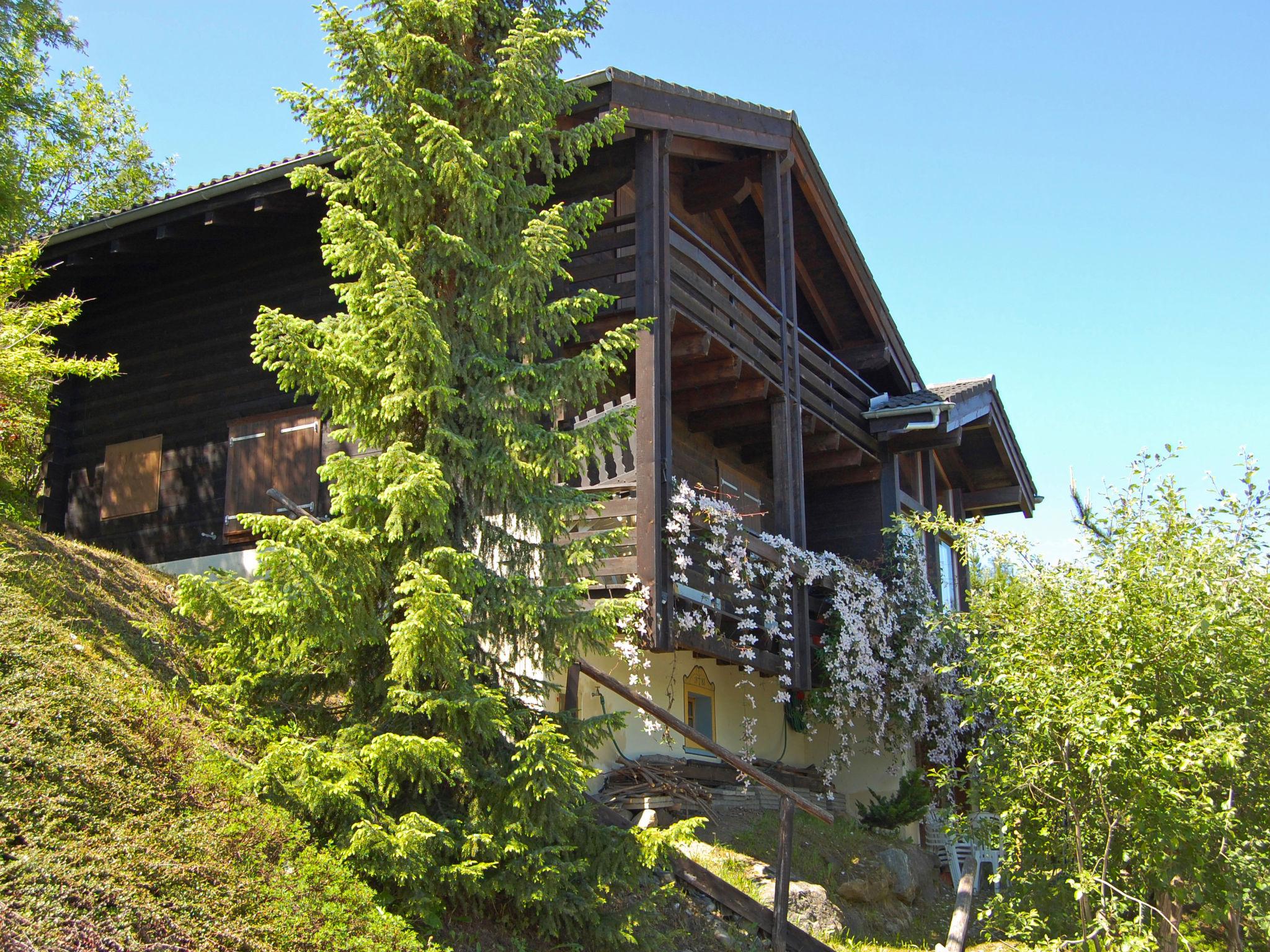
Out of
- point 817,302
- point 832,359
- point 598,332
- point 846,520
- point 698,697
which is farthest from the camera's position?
point 817,302

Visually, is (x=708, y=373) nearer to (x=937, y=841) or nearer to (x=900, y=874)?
(x=900, y=874)

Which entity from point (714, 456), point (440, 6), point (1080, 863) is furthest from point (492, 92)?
point (714, 456)

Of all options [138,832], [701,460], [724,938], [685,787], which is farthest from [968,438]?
[138,832]

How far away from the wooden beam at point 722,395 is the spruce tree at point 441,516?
15.9 feet

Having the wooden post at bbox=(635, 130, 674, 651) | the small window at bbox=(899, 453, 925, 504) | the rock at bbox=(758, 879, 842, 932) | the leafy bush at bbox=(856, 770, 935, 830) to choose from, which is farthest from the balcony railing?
the rock at bbox=(758, 879, 842, 932)

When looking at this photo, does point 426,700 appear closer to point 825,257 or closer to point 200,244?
point 200,244

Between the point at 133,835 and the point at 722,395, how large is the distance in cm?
906

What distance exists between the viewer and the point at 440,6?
8531 millimetres

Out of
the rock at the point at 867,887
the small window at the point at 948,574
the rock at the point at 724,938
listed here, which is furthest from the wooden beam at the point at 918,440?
the rock at the point at 724,938

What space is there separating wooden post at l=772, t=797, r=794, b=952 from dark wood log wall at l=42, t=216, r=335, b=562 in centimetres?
762

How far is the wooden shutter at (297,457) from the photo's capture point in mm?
13523

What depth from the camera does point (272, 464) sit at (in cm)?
1370

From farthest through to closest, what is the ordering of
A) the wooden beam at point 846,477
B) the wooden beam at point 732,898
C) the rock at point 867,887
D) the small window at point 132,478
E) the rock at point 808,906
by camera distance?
1. the wooden beam at point 846,477
2. the small window at point 132,478
3. the rock at point 867,887
4. the rock at point 808,906
5. the wooden beam at point 732,898

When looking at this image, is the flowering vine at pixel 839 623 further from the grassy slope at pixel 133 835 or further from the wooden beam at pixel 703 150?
the grassy slope at pixel 133 835
